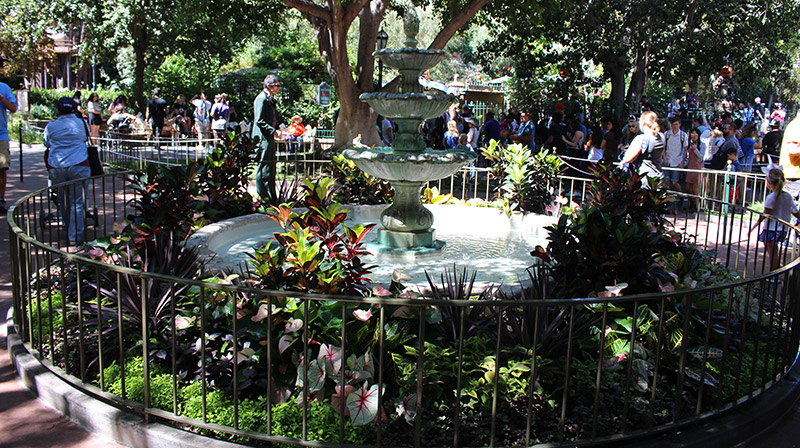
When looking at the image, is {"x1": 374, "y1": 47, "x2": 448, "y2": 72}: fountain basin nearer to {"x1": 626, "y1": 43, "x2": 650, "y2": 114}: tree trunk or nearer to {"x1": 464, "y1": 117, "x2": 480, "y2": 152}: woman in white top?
{"x1": 464, "y1": 117, "x2": 480, "y2": 152}: woman in white top

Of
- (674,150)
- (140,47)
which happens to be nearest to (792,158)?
(674,150)

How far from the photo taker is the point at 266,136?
383 inches

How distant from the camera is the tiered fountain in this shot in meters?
7.21

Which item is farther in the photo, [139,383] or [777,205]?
[777,205]

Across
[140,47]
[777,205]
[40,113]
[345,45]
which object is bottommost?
[777,205]

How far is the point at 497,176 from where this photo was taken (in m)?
10.4

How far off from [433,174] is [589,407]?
369cm

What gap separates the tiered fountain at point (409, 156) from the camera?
7.21 m

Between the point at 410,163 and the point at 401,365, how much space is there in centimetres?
328

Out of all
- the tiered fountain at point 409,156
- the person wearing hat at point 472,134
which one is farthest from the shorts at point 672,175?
the tiered fountain at point 409,156

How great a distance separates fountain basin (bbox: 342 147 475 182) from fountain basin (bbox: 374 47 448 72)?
972 mm

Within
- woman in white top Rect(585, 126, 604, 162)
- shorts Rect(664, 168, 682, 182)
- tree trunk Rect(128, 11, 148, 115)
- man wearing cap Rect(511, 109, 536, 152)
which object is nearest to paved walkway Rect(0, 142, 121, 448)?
shorts Rect(664, 168, 682, 182)

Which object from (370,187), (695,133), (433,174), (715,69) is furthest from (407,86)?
(715,69)

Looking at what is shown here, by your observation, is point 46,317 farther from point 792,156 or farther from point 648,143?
point 792,156
